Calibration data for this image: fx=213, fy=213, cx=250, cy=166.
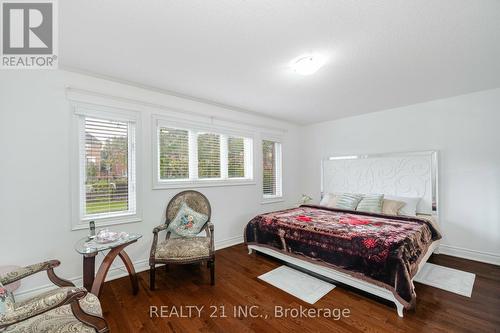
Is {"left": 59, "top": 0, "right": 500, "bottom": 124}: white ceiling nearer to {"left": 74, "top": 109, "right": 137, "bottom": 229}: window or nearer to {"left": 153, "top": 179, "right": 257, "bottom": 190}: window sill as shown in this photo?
{"left": 74, "top": 109, "right": 137, "bottom": 229}: window

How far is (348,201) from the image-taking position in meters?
3.93

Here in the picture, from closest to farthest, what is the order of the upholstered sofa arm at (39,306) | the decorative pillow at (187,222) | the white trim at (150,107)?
the upholstered sofa arm at (39,306)
the white trim at (150,107)
the decorative pillow at (187,222)

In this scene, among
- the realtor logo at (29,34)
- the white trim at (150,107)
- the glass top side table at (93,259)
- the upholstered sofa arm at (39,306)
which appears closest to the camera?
the upholstered sofa arm at (39,306)

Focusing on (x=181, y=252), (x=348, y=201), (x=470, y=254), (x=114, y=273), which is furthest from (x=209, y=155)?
(x=470, y=254)

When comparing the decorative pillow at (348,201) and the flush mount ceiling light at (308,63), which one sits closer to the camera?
the flush mount ceiling light at (308,63)

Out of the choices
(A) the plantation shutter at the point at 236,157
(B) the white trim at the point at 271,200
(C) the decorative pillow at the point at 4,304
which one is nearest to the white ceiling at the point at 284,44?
(A) the plantation shutter at the point at 236,157

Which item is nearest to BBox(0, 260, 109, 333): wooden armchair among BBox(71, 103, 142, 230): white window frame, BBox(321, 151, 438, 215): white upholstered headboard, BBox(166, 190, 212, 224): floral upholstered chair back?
BBox(71, 103, 142, 230): white window frame

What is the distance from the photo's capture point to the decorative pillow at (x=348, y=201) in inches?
152

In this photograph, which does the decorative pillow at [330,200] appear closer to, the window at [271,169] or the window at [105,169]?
the window at [271,169]

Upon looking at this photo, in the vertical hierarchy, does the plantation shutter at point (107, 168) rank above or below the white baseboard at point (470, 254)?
above

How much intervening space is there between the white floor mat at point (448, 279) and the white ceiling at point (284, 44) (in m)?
2.49

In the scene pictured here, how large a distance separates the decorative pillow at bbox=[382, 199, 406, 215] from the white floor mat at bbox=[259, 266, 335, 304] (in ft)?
5.88

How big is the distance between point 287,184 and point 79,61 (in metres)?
4.15

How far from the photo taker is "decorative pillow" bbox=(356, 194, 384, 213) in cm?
357
